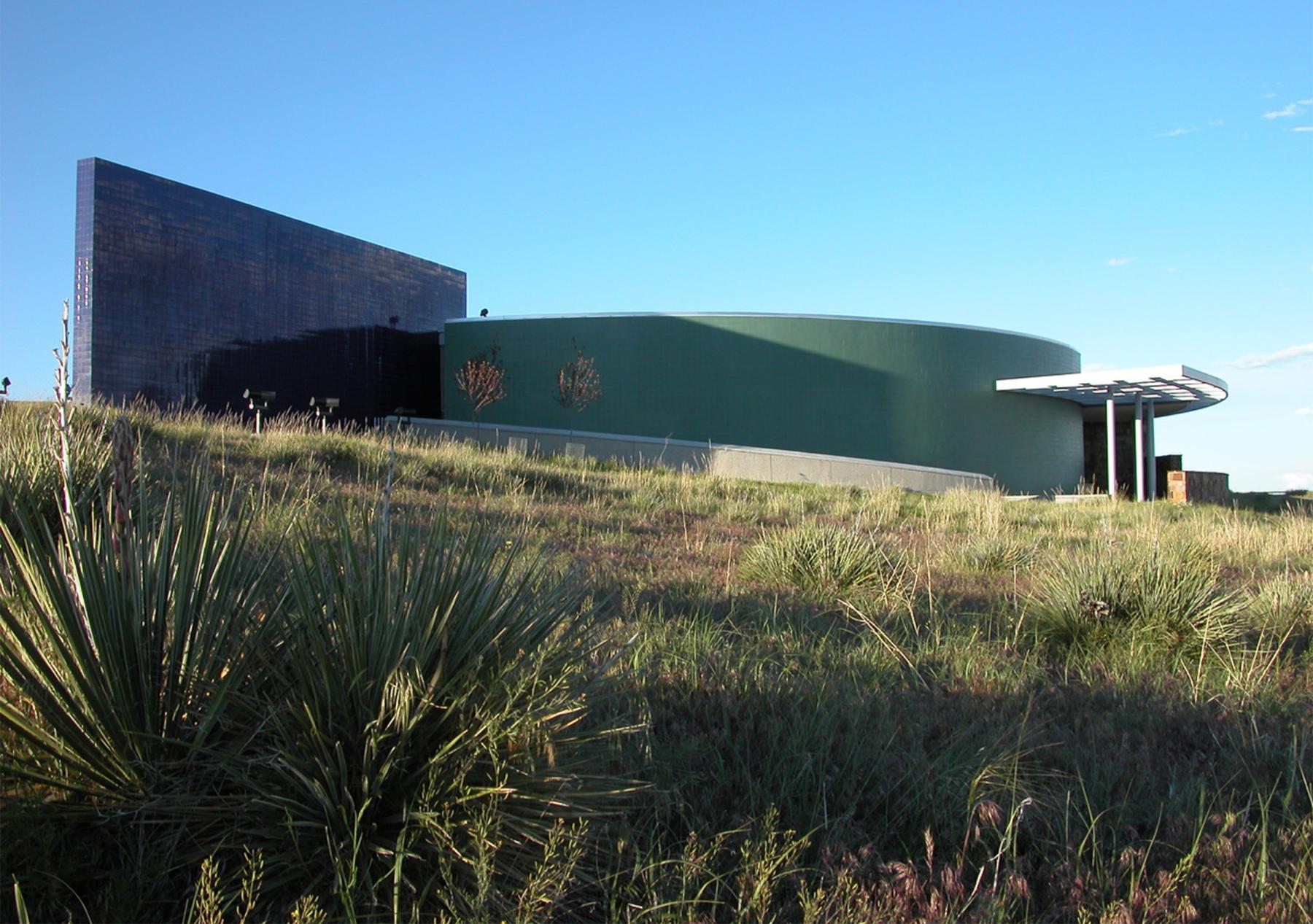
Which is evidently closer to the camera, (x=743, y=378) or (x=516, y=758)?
(x=516, y=758)

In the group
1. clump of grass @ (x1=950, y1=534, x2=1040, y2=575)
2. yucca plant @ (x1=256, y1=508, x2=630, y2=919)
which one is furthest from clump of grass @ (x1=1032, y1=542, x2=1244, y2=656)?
yucca plant @ (x1=256, y1=508, x2=630, y2=919)

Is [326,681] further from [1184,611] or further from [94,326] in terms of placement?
[94,326]

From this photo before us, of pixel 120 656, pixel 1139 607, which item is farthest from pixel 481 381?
pixel 120 656

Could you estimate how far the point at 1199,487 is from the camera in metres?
27.1

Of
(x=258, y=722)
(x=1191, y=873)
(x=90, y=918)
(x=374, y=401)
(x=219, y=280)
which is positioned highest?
(x=219, y=280)

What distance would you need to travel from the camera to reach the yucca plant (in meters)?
2.60

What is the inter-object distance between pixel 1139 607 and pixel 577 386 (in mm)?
23771

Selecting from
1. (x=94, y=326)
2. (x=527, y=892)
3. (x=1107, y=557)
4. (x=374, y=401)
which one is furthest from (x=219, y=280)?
(x=527, y=892)

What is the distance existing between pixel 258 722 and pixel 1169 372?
97.8 feet

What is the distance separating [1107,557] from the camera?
22.2ft

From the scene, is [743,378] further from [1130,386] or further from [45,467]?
[45,467]

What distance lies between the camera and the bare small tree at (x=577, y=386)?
2905cm

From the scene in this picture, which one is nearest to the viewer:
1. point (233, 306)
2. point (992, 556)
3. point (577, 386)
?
point (992, 556)

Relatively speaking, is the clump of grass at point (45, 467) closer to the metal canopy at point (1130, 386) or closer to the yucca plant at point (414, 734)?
the yucca plant at point (414, 734)
